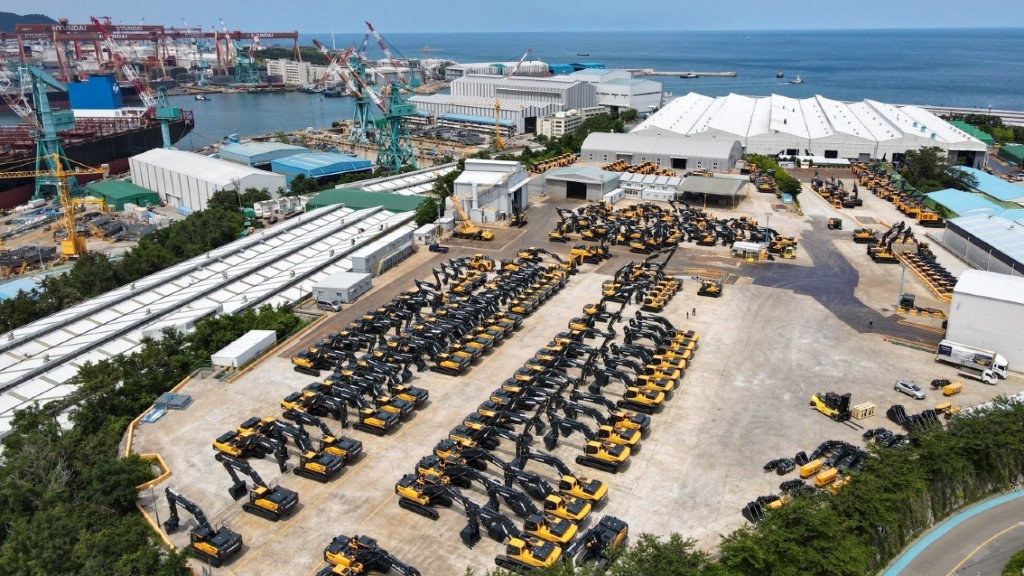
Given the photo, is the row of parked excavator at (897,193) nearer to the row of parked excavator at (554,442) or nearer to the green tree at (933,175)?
the green tree at (933,175)

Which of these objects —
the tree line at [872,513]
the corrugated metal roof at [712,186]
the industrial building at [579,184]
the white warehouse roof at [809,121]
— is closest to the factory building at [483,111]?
the white warehouse roof at [809,121]

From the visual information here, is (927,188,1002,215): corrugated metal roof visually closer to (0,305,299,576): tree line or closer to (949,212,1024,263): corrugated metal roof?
(949,212,1024,263): corrugated metal roof

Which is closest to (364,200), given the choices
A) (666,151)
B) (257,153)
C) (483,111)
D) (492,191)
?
(492,191)

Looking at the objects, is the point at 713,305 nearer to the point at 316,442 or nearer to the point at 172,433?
the point at 316,442

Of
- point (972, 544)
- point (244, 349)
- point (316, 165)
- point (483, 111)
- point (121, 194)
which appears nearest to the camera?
point (972, 544)

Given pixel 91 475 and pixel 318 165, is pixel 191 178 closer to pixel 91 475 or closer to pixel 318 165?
pixel 318 165

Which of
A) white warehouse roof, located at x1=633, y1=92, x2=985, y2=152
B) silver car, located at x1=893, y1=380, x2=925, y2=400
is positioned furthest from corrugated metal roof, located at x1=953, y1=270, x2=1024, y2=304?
white warehouse roof, located at x1=633, y1=92, x2=985, y2=152

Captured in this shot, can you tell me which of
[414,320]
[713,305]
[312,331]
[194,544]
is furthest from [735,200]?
[194,544]
